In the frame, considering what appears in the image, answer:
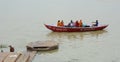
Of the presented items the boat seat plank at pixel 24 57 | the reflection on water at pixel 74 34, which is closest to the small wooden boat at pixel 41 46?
the boat seat plank at pixel 24 57

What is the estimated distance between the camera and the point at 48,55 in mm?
14844

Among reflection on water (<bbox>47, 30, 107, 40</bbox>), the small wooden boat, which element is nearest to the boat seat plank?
the small wooden boat

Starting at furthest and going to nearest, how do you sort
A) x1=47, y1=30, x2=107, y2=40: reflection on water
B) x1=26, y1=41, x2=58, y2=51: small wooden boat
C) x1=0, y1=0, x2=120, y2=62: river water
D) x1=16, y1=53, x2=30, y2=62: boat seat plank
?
x1=47, y1=30, x2=107, y2=40: reflection on water, x1=26, y1=41, x2=58, y2=51: small wooden boat, x1=0, y1=0, x2=120, y2=62: river water, x1=16, y1=53, x2=30, y2=62: boat seat plank

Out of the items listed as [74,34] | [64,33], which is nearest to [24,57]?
[74,34]

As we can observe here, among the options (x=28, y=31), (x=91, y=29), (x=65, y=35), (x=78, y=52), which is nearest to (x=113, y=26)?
(x=91, y=29)

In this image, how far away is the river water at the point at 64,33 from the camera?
585 inches

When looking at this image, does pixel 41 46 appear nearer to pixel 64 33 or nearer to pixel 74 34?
pixel 74 34

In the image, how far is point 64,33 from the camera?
20.0 metres

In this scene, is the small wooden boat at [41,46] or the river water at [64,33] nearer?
the river water at [64,33]

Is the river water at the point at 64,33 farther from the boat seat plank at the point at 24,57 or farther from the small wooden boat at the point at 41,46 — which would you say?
the boat seat plank at the point at 24,57

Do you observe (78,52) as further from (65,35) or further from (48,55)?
(65,35)

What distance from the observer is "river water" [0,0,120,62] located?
14.9 meters

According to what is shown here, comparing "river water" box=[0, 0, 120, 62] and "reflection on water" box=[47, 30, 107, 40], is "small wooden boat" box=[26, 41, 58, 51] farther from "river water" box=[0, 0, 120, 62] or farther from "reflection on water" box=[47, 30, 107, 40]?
"reflection on water" box=[47, 30, 107, 40]

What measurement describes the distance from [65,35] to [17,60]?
280 inches
